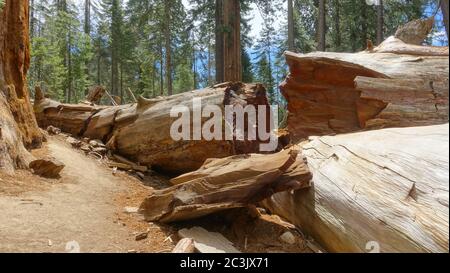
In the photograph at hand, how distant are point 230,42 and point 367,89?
8548mm

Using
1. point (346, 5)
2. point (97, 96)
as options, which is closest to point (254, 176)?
point (97, 96)

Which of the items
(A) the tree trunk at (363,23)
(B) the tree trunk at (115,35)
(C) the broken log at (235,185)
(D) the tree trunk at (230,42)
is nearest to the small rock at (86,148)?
(C) the broken log at (235,185)

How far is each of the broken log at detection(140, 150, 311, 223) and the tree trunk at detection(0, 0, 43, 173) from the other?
3.53 metres

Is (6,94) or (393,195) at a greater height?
(6,94)

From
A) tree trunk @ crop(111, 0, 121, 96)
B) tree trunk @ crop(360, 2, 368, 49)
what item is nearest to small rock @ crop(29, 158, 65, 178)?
tree trunk @ crop(360, 2, 368, 49)

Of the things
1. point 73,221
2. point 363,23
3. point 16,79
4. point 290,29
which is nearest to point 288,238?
point 73,221

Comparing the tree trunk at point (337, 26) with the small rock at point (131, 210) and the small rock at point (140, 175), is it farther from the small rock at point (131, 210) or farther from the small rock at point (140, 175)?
the small rock at point (131, 210)

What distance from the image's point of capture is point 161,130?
23.8 ft

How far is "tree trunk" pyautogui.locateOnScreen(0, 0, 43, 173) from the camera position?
6.49 meters

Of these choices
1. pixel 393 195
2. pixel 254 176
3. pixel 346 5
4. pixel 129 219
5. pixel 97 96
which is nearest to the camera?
pixel 393 195

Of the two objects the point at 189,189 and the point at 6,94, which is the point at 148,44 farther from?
the point at 189,189

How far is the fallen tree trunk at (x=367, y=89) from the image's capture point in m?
4.65

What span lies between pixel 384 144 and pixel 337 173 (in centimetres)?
55

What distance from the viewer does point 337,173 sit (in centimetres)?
371
